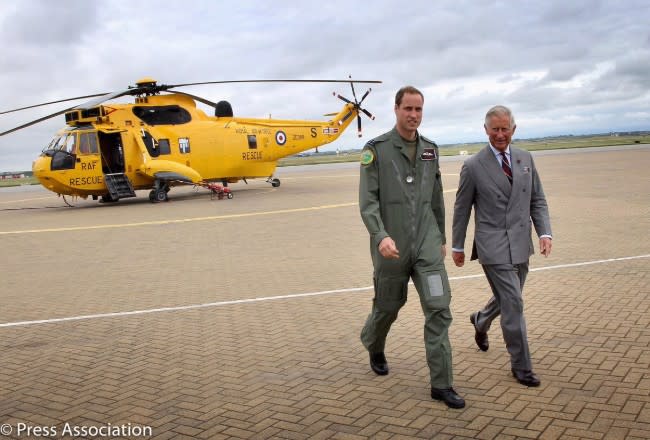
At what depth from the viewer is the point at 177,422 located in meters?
4.19

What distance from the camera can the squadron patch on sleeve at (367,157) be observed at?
4.41 metres

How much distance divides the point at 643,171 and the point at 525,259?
24.4m

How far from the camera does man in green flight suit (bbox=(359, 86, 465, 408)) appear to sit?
429 centimetres

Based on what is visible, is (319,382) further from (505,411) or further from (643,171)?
(643,171)

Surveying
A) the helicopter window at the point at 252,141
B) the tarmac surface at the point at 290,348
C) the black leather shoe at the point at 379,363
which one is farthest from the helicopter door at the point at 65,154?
the black leather shoe at the point at 379,363

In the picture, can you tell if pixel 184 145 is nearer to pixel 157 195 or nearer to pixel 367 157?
pixel 157 195

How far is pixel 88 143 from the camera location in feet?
70.8

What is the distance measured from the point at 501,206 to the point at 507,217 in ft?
0.30

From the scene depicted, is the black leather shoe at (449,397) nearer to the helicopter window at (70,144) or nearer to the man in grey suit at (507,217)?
the man in grey suit at (507,217)

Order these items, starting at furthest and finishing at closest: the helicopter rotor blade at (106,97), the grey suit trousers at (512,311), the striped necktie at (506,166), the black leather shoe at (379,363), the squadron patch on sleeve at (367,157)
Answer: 1. the helicopter rotor blade at (106,97)
2. the black leather shoe at (379,363)
3. the striped necktie at (506,166)
4. the grey suit trousers at (512,311)
5. the squadron patch on sleeve at (367,157)

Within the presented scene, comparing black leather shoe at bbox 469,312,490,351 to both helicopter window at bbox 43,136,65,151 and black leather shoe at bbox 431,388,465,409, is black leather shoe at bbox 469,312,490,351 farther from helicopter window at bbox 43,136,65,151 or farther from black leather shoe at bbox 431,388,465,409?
helicopter window at bbox 43,136,65,151

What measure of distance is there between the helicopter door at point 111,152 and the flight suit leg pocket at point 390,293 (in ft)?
63.5

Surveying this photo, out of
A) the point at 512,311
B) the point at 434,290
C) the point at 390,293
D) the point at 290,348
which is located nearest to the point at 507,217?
the point at 512,311

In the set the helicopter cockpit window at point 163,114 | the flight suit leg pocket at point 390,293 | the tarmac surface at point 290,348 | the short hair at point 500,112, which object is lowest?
the tarmac surface at point 290,348
